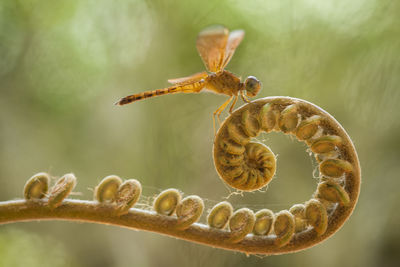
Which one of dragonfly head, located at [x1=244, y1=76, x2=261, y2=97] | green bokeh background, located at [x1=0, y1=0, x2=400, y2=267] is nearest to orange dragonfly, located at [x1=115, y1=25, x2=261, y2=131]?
dragonfly head, located at [x1=244, y1=76, x2=261, y2=97]

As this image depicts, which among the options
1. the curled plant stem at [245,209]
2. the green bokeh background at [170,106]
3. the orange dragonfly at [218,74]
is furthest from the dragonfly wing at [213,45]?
the green bokeh background at [170,106]

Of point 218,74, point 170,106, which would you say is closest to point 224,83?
point 218,74

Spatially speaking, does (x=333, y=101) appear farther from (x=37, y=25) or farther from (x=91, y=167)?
(x=37, y=25)

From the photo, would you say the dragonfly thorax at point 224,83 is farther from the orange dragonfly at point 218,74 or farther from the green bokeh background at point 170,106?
the green bokeh background at point 170,106

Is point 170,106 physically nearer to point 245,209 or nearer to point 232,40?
point 232,40

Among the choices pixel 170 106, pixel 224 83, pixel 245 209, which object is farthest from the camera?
pixel 170 106

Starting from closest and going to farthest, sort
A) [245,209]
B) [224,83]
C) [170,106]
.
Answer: [245,209] → [224,83] → [170,106]
